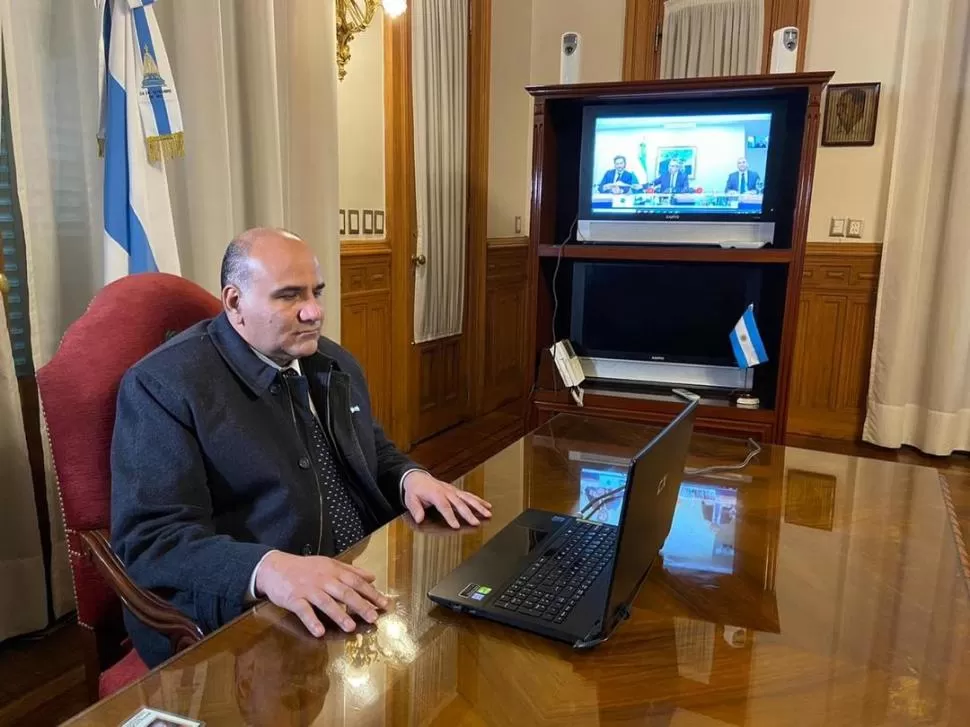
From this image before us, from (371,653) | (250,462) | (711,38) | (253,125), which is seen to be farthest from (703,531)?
(711,38)

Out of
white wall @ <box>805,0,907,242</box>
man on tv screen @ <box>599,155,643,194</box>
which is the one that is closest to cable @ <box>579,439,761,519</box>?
man on tv screen @ <box>599,155,643,194</box>

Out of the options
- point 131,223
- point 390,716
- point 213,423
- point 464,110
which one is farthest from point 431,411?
point 390,716

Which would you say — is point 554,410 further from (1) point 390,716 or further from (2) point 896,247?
(1) point 390,716

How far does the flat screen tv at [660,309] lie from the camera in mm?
3029

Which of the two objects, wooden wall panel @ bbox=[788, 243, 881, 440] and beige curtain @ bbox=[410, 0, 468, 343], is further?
wooden wall panel @ bbox=[788, 243, 881, 440]

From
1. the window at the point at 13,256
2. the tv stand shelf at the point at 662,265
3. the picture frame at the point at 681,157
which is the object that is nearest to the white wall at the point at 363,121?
the tv stand shelf at the point at 662,265

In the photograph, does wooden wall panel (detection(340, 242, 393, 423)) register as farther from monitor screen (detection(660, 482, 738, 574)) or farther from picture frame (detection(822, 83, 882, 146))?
picture frame (detection(822, 83, 882, 146))

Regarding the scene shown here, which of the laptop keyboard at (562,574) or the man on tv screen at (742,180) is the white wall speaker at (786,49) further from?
the laptop keyboard at (562,574)

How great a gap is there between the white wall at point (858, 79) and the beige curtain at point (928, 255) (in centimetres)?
10

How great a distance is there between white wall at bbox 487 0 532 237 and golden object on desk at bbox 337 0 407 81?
1.31 metres

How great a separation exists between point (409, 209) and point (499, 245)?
3.21 ft

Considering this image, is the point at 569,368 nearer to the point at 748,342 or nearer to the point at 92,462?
the point at 748,342

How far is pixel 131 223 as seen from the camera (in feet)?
6.68

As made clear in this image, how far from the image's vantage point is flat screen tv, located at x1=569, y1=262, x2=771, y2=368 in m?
3.03
